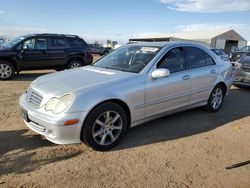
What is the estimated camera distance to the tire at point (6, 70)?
10023 millimetres

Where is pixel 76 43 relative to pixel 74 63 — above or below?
above

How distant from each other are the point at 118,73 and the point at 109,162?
1509 millimetres

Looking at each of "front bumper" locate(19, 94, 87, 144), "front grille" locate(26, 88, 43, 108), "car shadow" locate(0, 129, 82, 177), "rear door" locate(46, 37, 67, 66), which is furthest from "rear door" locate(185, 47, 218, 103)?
"rear door" locate(46, 37, 67, 66)

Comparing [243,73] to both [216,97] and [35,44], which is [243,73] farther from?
[35,44]

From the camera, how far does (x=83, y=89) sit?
383 centimetres

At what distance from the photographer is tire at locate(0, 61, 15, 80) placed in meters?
10.0

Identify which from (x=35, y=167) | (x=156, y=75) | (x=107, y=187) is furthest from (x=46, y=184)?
(x=156, y=75)

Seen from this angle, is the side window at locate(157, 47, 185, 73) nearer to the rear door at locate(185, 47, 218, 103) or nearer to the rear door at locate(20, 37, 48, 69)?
the rear door at locate(185, 47, 218, 103)

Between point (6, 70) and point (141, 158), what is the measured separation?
7.97 metres

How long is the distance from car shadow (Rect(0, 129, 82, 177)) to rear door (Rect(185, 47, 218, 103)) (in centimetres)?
268

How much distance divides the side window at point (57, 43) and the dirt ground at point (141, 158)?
6070 mm

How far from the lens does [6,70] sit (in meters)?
10.1

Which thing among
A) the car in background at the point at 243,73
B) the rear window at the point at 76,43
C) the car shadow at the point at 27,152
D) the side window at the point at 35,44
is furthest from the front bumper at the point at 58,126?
the rear window at the point at 76,43

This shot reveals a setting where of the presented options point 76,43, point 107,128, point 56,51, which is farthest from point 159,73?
point 76,43
